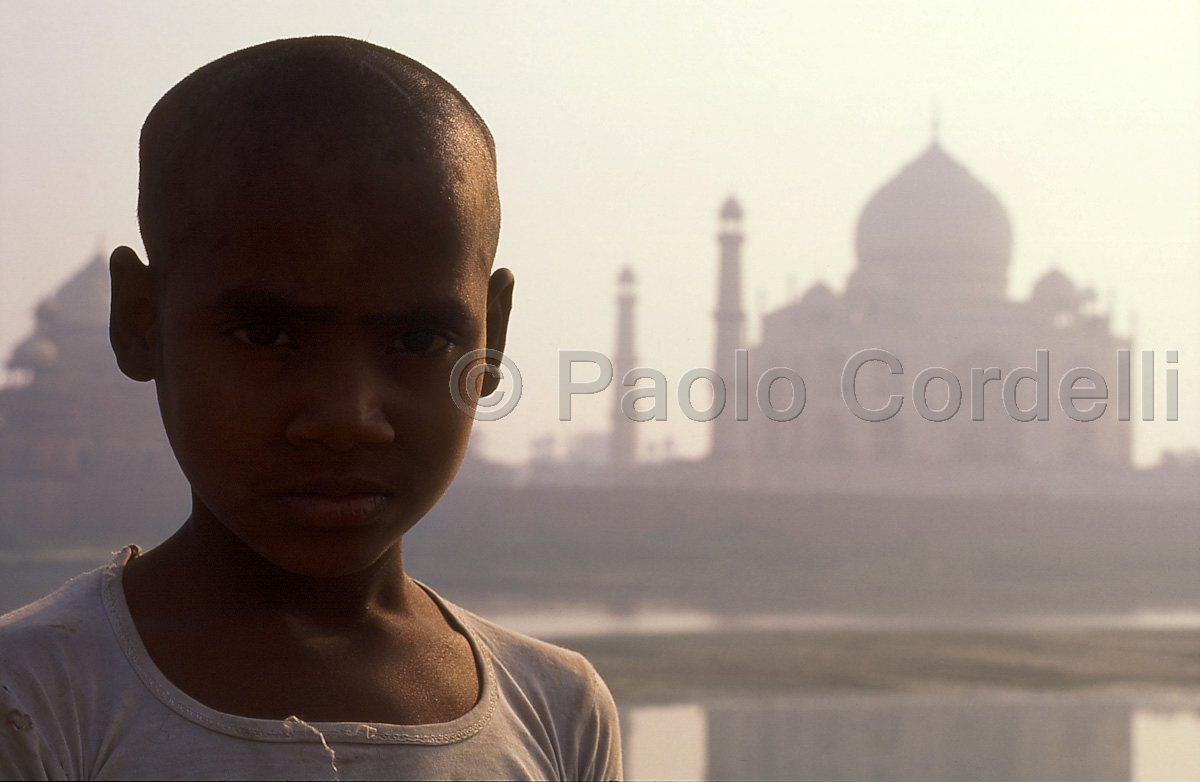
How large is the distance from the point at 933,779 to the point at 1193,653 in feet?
13.6

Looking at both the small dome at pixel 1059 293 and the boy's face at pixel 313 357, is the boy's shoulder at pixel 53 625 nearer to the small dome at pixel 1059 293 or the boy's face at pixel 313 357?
the boy's face at pixel 313 357

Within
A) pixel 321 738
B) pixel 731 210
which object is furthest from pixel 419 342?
pixel 731 210

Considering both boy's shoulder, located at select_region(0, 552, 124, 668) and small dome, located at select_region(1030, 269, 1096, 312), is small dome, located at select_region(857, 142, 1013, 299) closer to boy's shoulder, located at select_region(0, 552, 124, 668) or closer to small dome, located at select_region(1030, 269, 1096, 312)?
small dome, located at select_region(1030, 269, 1096, 312)

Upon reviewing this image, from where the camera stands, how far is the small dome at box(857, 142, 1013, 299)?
14.8 metres

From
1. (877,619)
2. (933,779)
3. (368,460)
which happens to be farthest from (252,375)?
(877,619)

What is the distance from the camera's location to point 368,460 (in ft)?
1.36

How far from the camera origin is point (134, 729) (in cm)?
39

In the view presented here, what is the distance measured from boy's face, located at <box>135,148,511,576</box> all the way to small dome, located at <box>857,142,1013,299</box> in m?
14.6

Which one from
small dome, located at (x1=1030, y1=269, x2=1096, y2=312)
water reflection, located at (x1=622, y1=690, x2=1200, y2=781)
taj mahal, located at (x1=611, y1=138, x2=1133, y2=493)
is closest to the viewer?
water reflection, located at (x1=622, y1=690, x2=1200, y2=781)

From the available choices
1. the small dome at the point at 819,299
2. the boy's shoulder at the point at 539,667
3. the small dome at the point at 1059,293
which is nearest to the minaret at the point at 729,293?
the small dome at the point at 819,299

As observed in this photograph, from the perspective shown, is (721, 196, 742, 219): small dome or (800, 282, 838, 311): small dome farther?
(800, 282, 838, 311): small dome

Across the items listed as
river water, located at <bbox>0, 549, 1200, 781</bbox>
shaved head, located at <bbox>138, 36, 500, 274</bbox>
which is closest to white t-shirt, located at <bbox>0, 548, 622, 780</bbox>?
shaved head, located at <bbox>138, 36, 500, 274</bbox>

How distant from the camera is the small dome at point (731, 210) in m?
13.6

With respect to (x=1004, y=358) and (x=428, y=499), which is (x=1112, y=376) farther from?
(x=428, y=499)
